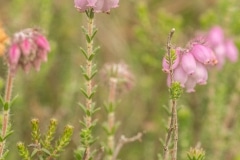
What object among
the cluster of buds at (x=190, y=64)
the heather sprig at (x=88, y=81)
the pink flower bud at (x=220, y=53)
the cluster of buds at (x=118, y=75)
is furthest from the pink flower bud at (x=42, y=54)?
the pink flower bud at (x=220, y=53)

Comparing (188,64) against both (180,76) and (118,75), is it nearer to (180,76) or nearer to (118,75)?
(180,76)

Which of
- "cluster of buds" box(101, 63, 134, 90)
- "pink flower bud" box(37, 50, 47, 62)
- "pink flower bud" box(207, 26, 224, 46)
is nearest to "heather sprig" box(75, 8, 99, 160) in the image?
"pink flower bud" box(37, 50, 47, 62)

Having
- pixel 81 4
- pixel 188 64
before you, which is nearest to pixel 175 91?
pixel 188 64

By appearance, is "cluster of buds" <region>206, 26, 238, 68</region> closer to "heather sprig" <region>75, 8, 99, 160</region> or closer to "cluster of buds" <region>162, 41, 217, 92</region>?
"cluster of buds" <region>162, 41, 217, 92</region>

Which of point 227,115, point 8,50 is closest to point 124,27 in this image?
point 227,115

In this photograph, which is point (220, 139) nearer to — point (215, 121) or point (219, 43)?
point (215, 121)

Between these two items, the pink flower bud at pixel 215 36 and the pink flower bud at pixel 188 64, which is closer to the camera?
the pink flower bud at pixel 188 64

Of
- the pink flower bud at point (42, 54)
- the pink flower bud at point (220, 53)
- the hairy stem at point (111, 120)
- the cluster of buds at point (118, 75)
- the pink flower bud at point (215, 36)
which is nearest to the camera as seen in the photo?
the pink flower bud at point (42, 54)

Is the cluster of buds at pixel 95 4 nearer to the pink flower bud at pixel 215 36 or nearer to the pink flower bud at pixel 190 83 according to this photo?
the pink flower bud at pixel 190 83

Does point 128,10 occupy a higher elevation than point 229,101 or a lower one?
higher
